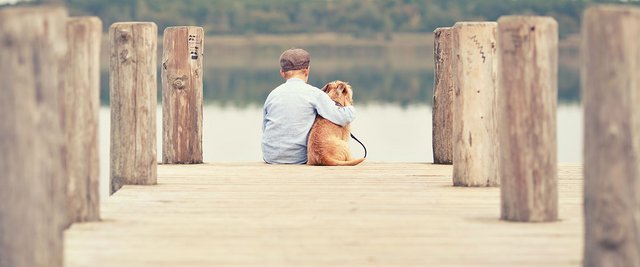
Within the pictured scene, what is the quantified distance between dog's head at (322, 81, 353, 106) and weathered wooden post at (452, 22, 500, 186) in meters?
2.15

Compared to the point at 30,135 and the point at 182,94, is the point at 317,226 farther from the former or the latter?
the point at 182,94

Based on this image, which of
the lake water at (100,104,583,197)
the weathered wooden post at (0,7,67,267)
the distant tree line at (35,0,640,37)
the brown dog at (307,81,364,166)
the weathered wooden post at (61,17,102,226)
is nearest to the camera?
the weathered wooden post at (0,7,67,267)

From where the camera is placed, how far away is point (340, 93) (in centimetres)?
1038

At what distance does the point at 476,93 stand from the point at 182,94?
297cm

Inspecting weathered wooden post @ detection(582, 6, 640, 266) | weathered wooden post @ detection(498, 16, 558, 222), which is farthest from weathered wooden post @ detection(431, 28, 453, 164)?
weathered wooden post @ detection(582, 6, 640, 266)

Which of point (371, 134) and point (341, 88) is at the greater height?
point (341, 88)

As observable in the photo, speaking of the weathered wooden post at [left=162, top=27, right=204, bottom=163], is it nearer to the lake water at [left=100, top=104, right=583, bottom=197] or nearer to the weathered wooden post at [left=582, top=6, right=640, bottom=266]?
the weathered wooden post at [left=582, top=6, right=640, bottom=266]

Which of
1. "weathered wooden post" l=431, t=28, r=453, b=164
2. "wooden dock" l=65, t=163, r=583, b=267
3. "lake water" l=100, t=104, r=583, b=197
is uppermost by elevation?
"weathered wooden post" l=431, t=28, r=453, b=164

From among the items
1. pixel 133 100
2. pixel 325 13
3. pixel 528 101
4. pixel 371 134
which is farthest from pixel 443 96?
pixel 325 13

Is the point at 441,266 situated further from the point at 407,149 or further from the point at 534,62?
the point at 407,149

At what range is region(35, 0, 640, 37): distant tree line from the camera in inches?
2534

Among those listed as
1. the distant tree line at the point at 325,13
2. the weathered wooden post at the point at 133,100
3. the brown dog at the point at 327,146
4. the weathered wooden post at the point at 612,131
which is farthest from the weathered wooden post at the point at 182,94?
the distant tree line at the point at 325,13

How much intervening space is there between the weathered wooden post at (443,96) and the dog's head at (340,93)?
24.1 inches

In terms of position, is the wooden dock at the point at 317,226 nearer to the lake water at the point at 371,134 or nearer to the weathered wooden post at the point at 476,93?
the weathered wooden post at the point at 476,93
